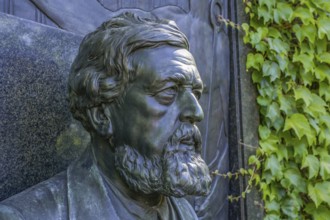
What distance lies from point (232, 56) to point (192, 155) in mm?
1919

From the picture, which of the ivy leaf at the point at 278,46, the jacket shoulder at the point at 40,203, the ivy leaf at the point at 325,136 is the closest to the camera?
the jacket shoulder at the point at 40,203

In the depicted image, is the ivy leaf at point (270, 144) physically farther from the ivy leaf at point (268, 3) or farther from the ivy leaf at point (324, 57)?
the ivy leaf at point (268, 3)

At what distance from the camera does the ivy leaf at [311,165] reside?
3.89m

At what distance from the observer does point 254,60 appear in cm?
379

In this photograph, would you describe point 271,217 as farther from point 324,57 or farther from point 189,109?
point 189,109

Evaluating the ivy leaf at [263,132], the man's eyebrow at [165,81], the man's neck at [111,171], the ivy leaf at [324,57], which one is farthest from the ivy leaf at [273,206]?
the man's eyebrow at [165,81]

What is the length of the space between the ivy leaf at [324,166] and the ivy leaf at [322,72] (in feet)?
1.70

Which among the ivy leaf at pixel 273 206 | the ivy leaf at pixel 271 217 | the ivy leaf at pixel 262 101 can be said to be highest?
the ivy leaf at pixel 262 101

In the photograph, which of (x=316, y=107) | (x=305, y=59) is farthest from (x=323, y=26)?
(x=316, y=107)

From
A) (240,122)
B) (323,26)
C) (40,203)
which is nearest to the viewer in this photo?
(40,203)

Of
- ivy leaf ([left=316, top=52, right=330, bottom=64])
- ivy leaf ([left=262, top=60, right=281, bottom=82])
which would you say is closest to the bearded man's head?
ivy leaf ([left=262, top=60, right=281, bottom=82])

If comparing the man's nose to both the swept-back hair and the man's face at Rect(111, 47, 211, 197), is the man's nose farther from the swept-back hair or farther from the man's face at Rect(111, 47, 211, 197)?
the swept-back hair

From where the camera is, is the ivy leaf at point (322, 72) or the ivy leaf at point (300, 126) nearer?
the ivy leaf at point (300, 126)

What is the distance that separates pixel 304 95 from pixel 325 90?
0.67ft
